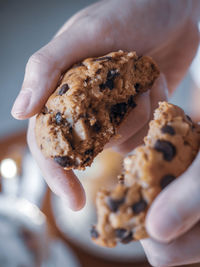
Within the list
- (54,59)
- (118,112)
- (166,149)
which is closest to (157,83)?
(118,112)

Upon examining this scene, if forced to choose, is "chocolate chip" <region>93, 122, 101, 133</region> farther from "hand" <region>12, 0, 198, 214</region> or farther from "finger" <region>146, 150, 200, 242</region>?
"finger" <region>146, 150, 200, 242</region>

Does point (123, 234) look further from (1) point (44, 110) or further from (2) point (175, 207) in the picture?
(1) point (44, 110)

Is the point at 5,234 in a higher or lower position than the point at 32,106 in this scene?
lower

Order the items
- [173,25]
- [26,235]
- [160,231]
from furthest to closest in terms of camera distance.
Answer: [173,25], [26,235], [160,231]

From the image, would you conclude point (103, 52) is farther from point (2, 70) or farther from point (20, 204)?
point (2, 70)

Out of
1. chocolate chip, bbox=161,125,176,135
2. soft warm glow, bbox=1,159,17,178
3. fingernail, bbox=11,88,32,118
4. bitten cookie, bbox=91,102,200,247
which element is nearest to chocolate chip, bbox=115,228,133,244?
bitten cookie, bbox=91,102,200,247

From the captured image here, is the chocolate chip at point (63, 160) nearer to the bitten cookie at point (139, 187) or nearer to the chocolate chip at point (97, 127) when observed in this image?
the chocolate chip at point (97, 127)

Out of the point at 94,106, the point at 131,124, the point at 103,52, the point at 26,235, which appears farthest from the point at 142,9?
the point at 26,235

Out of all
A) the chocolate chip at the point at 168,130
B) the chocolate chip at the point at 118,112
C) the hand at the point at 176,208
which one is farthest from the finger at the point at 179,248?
the chocolate chip at the point at 118,112
